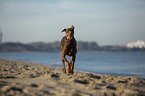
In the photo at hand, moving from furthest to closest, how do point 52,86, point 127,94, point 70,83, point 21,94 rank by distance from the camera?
point 70,83, point 52,86, point 127,94, point 21,94

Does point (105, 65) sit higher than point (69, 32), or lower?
lower

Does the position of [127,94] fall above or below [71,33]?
below

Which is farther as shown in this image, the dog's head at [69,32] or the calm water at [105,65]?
the calm water at [105,65]

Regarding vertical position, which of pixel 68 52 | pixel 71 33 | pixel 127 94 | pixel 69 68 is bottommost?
pixel 127 94

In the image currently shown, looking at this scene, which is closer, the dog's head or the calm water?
the dog's head

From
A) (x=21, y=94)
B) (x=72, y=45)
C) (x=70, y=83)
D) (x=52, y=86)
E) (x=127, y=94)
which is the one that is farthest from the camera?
(x=72, y=45)

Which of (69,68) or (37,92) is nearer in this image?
(37,92)

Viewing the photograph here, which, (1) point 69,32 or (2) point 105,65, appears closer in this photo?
(1) point 69,32

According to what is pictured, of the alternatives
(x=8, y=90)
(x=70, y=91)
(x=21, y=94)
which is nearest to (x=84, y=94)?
(x=70, y=91)

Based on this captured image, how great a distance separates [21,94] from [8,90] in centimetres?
56

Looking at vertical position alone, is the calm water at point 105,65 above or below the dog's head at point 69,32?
below

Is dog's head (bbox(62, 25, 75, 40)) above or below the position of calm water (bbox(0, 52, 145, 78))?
above

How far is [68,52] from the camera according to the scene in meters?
8.87

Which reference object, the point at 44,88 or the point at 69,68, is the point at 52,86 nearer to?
the point at 44,88
